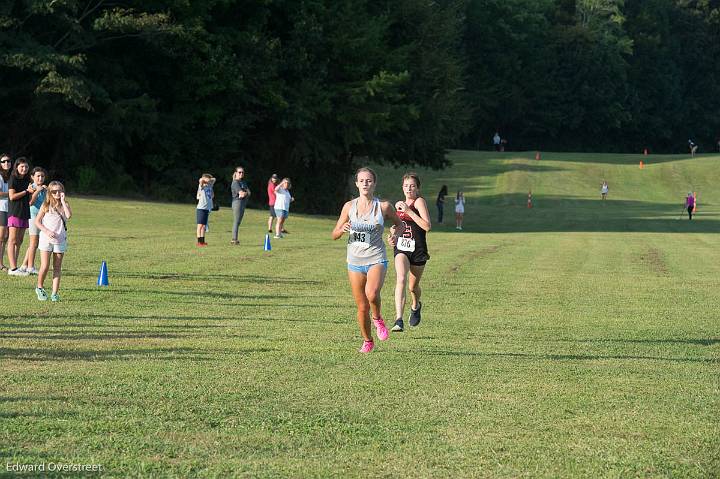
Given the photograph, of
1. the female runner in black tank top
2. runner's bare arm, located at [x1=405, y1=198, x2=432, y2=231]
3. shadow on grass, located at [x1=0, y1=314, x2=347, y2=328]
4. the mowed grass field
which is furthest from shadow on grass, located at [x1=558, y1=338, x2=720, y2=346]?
shadow on grass, located at [x1=0, y1=314, x2=347, y2=328]

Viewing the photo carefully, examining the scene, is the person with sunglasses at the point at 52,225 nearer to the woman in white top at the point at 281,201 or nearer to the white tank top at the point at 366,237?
the white tank top at the point at 366,237

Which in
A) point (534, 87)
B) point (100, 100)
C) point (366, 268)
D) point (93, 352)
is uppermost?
point (534, 87)

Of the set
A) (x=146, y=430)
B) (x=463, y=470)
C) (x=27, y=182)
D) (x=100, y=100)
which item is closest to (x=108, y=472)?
(x=146, y=430)

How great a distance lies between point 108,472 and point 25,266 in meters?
13.8

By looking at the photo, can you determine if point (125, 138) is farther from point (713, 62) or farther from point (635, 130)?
point (713, 62)

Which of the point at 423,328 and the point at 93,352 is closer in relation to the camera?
the point at 93,352

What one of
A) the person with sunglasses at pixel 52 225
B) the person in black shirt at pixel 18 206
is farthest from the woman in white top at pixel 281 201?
the person with sunglasses at pixel 52 225

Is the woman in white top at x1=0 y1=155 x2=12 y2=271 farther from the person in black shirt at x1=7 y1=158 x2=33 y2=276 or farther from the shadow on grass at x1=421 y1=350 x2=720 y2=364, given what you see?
the shadow on grass at x1=421 y1=350 x2=720 y2=364

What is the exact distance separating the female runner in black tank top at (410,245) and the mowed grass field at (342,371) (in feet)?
1.70

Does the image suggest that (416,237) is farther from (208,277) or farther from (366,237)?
(208,277)

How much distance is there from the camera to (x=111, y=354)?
12641mm

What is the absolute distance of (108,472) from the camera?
750 cm

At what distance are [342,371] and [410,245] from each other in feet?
10.5

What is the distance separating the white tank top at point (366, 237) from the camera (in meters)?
12.4
